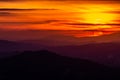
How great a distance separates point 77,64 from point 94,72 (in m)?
9.47

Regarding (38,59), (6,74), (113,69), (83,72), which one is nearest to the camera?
(6,74)

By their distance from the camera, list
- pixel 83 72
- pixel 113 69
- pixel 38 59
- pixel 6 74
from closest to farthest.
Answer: pixel 6 74, pixel 83 72, pixel 113 69, pixel 38 59

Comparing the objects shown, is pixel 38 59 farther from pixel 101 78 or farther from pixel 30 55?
pixel 101 78

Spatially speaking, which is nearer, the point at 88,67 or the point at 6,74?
the point at 6,74

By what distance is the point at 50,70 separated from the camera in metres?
154

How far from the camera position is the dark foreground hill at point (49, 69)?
143875 millimetres

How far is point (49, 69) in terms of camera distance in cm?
15500

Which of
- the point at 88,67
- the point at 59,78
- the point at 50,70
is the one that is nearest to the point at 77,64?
the point at 88,67

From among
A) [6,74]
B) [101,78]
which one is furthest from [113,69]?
[6,74]

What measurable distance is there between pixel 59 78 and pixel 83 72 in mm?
13367

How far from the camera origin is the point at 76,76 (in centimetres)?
14400

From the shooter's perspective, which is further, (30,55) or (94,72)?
(30,55)

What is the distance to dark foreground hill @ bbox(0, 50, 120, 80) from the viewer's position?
472ft

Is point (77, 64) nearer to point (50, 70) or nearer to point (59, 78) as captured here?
point (50, 70)
